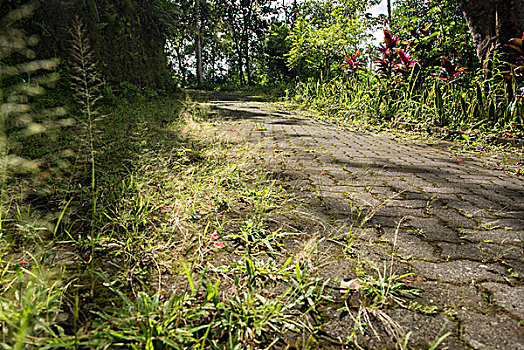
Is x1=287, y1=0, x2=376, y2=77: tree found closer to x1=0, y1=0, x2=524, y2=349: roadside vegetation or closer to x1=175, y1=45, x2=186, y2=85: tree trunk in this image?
x1=0, y1=0, x2=524, y2=349: roadside vegetation

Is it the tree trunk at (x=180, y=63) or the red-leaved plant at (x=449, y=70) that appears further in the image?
the tree trunk at (x=180, y=63)

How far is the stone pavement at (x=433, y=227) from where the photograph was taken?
3.41 ft

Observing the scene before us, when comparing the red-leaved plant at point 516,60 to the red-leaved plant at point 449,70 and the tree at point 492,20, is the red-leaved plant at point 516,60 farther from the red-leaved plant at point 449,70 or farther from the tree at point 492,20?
the red-leaved plant at point 449,70

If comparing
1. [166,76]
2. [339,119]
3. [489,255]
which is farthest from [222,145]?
[166,76]

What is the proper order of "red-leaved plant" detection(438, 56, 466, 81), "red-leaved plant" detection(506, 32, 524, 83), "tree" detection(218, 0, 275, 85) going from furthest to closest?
"tree" detection(218, 0, 275, 85) → "red-leaved plant" detection(438, 56, 466, 81) → "red-leaved plant" detection(506, 32, 524, 83)

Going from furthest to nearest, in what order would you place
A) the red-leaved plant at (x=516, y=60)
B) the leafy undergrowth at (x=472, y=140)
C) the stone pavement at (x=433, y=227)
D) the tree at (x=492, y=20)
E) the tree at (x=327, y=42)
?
the tree at (x=327, y=42) < the tree at (x=492, y=20) < the red-leaved plant at (x=516, y=60) < the leafy undergrowth at (x=472, y=140) < the stone pavement at (x=433, y=227)

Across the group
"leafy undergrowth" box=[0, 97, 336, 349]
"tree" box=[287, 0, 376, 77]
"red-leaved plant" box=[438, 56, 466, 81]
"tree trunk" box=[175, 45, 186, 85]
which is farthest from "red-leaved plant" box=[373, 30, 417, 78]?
"tree trunk" box=[175, 45, 186, 85]

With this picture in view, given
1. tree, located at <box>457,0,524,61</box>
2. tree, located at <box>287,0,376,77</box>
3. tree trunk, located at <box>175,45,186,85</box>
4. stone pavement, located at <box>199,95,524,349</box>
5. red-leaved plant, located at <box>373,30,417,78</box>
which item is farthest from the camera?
tree trunk, located at <box>175,45,186,85</box>

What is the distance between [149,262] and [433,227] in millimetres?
1593

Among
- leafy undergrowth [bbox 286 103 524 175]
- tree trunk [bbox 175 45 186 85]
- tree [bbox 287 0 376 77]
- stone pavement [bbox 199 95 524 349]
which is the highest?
tree trunk [bbox 175 45 186 85]

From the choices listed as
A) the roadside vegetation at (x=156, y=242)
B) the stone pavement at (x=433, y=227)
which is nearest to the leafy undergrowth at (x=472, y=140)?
the roadside vegetation at (x=156, y=242)

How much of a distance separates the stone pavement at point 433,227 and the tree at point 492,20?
2857 millimetres

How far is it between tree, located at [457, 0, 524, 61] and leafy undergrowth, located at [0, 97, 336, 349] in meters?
5.32

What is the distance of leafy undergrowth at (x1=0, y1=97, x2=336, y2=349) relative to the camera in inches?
35.4
